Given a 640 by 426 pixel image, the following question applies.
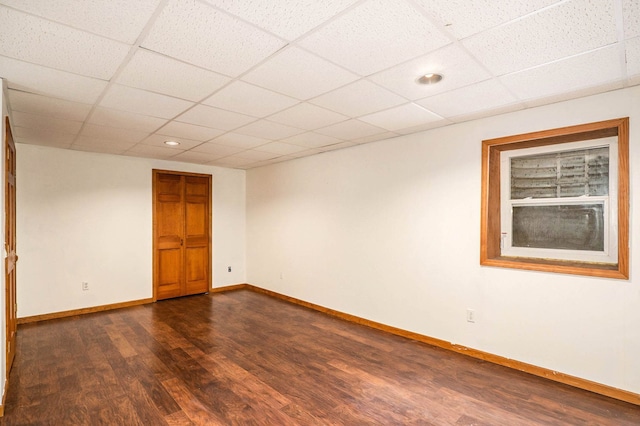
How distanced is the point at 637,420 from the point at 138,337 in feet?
15.7

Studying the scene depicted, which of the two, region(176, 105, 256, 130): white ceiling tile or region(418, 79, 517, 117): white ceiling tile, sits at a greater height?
region(418, 79, 517, 117): white ceiling tile

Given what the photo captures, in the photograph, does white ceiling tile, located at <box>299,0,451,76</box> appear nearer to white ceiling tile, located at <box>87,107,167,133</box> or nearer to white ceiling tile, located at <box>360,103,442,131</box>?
white ceiling tile, located at <box>360,103,442,131</box>

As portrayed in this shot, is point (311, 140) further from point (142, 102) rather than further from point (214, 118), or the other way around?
point (142, 102)

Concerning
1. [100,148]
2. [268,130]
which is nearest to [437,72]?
[268,130]

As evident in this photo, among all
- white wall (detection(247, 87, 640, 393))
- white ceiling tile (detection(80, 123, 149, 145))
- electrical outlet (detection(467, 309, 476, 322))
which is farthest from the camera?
white ceiling tile (detection(80, 123, 149, 145))

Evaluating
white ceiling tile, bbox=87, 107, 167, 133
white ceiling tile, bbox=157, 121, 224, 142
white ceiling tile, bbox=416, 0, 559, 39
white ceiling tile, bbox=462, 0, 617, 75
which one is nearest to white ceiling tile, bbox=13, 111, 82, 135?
white ceiling tile, bbox=87, 107, 167, 133

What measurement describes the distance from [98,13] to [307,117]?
1.92 m

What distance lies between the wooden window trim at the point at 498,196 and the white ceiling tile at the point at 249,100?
2.15m

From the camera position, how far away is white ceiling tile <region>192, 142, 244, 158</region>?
4.52 meters

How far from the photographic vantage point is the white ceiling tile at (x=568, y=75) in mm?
2084

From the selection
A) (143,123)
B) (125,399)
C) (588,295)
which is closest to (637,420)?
(588,295)

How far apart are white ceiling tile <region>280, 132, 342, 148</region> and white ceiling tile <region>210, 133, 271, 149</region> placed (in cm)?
35

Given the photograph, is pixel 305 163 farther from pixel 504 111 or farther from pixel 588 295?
pixel 588 295

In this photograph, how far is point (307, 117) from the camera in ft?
10.7
